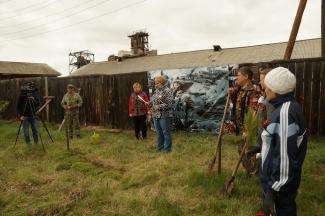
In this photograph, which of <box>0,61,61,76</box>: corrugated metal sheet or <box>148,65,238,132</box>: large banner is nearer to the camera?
<box>148,65,238,132</box>: large banner

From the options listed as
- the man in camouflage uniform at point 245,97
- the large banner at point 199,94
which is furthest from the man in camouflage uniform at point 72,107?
the man in camouflage uniform at point 245,97

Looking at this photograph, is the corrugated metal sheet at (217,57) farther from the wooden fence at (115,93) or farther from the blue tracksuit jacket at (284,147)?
the blue tracksuit jacket at (284,147)

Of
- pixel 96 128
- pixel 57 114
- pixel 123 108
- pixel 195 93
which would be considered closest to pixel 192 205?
pixel 195 93

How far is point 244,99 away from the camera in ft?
16.3

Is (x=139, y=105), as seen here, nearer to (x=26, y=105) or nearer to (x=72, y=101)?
(x=72, y=101)

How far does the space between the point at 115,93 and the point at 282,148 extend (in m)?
8.82

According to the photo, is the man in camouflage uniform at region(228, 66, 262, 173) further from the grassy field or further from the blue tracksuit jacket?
the blue tracksuit jacket

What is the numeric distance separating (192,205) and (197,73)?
559 cm

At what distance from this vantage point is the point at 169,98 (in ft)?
23.2

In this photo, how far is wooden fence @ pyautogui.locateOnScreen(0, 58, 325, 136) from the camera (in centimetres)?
732

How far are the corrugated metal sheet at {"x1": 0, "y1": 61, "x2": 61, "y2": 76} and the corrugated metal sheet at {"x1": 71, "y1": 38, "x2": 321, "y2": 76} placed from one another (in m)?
3.88

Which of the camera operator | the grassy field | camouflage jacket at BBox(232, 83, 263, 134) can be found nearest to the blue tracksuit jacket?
the grassy field

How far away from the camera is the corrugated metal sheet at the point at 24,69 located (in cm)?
2836

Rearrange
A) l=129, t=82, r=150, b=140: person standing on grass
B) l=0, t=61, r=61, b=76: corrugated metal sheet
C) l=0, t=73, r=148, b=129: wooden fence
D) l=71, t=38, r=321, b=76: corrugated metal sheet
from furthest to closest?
l=0, t=61, r=61, b=76: corrugated metal sheet
l=71, t=38, r=321, b=76: corrugated metal sheet
l=0, t=73, r=148, b=129: wooden fence
l=129, t=82, r=150, b=140: person standing on grass
